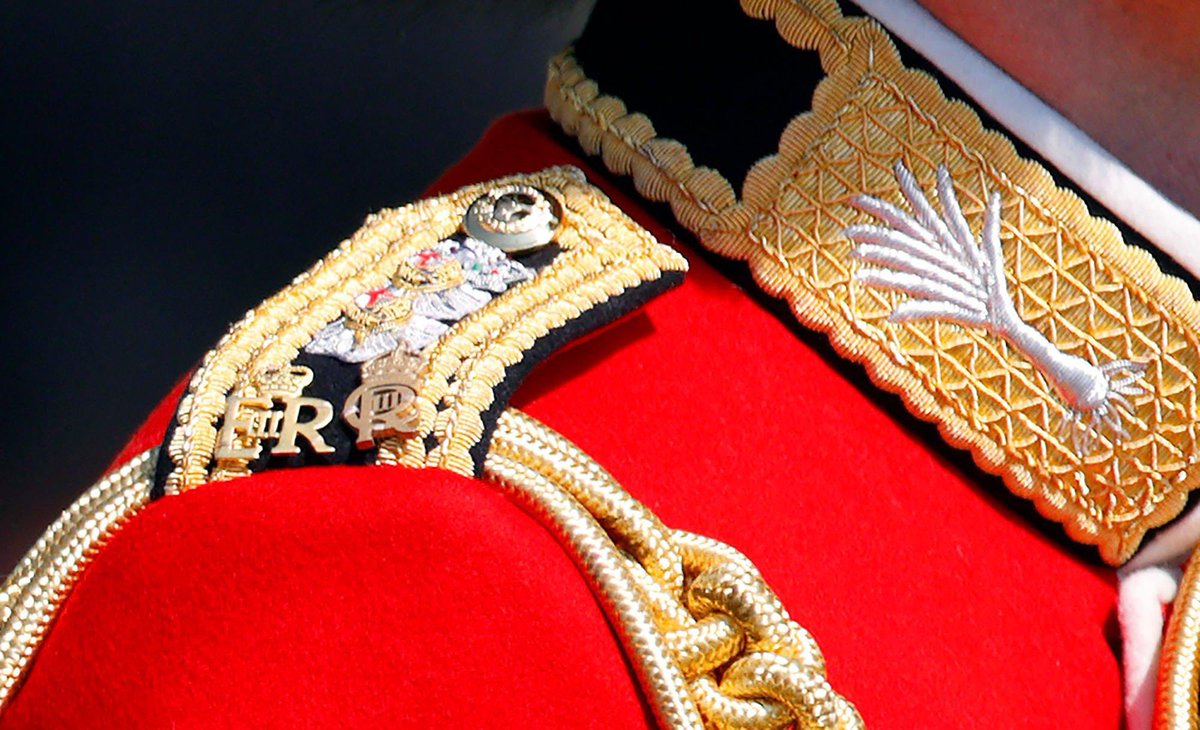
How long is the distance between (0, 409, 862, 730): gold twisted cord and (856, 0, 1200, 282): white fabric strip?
24 centimetres

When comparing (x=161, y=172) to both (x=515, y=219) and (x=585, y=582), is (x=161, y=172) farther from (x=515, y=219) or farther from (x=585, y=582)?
(x=585, y=582)

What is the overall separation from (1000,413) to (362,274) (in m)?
0.30

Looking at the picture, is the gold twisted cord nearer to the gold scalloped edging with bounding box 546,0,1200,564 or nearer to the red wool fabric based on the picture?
the red wool fabric

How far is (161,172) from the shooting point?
1.12m

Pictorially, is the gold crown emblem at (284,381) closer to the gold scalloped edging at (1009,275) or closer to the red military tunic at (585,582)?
the red military tunic at (585,582)

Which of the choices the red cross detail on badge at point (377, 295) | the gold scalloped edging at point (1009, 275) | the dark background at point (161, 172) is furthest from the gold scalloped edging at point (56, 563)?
the dark background at point (161, 172)

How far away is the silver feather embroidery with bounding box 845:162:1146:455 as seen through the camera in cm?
67

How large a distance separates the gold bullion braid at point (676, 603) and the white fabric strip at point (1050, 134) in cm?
24

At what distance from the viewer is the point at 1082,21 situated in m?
0.69

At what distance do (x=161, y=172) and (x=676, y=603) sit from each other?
69 cm

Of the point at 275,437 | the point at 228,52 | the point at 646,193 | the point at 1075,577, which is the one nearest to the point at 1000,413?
the point at 1075,577

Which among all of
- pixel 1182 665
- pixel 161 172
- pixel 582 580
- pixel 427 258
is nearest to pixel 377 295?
pixel 427 258

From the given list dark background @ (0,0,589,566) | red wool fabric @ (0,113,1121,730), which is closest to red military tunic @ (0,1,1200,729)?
red wool fabric @ (0,113,1121,730)

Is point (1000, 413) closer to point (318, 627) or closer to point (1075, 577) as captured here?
point (1075, 577)
